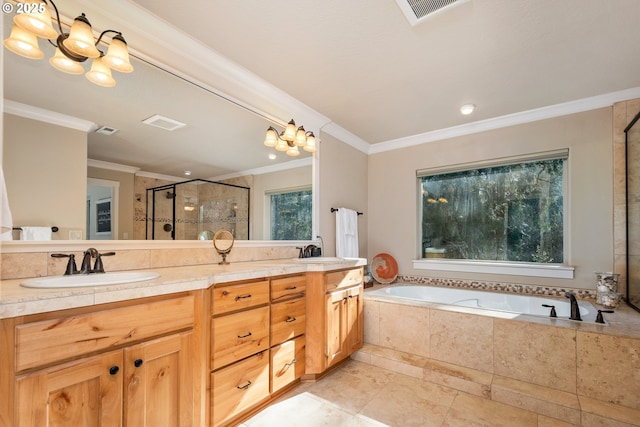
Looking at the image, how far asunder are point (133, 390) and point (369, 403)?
1477 millimetres

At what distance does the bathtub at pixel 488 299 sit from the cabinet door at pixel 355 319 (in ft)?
0.80

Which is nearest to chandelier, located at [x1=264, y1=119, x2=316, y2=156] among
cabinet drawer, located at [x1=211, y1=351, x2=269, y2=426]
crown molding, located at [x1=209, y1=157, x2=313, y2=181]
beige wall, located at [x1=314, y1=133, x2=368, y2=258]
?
crown molding, located at [x1=209, y1=157, x2=313, y2=181]

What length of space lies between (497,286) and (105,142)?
142 inches

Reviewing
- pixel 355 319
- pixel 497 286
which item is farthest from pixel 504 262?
pixel 355 319

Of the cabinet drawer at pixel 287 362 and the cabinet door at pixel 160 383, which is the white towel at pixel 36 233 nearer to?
the cabinet door at pixel 160 383

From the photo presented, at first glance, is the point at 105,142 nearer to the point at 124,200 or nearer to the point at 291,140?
the point at 124,200

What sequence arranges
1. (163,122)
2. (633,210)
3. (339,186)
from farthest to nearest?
Answer: (339,186), (633,210), (163,122)

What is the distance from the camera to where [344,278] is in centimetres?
248

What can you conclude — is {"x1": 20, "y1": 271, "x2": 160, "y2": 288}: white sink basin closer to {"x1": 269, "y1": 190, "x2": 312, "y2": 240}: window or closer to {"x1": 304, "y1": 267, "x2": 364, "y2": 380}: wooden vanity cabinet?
{"x1": 304, "y1": 267, "x2": 364, "y2": 380}: wooden vanity cabinet

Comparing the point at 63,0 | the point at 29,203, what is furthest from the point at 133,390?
the point at 63,0

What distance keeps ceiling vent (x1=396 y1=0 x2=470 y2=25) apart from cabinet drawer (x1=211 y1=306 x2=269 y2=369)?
6.38 ft

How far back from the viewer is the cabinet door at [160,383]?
121cm

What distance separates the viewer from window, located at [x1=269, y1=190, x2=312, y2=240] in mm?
2662

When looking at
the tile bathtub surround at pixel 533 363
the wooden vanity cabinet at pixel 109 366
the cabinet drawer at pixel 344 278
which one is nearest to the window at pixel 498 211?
the tile bathtub surround at pixel 533 363
